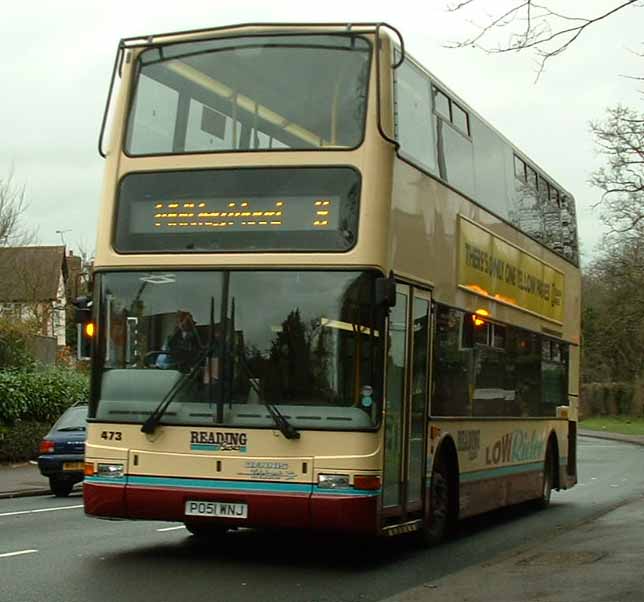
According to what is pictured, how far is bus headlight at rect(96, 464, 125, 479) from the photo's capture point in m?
11.7

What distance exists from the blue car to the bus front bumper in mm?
10267

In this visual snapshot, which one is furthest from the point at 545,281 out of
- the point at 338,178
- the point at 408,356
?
the point at 338,178

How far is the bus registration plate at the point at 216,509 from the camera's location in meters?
11.3

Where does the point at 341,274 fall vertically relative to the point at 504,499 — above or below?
above

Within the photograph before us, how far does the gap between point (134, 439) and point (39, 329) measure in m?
34.4

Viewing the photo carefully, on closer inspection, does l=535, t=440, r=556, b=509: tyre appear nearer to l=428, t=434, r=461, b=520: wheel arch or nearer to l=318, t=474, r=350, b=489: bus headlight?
l=428, t=434, r=461, b=520: wheel arch

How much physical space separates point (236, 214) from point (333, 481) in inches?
103

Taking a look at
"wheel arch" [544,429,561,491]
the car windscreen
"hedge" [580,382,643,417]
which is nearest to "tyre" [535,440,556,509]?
"wheel arch" [544,429,561,491]

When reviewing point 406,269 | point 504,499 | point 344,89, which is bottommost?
point 504,499

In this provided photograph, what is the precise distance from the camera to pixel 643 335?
66.6 metres

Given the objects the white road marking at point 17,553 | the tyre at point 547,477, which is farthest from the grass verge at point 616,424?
the white road marking at point 17,553

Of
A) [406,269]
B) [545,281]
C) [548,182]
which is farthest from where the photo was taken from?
[548,182]

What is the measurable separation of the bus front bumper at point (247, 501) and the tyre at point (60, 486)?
10.7 metres

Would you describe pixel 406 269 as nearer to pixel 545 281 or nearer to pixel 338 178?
pixel 338 178
